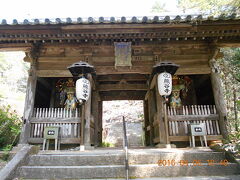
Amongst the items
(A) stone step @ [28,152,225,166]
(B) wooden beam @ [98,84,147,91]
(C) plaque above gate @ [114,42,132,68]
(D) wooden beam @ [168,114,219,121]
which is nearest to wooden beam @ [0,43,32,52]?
(C) plaque above gate @ [114,42,132,68]

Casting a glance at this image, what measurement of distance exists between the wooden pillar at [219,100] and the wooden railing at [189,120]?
0.60 ft

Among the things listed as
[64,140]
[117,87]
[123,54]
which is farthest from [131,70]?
[64,140]

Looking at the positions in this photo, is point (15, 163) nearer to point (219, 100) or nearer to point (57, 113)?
point (57, 113)

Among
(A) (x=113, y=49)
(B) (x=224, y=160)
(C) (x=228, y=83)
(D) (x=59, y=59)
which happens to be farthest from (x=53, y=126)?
(C) (x=228, y=83)

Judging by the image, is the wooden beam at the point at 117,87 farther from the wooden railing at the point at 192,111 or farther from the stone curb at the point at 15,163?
the stone curb at the point at 15,163

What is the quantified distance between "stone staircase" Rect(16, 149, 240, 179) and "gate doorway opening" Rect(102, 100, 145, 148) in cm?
1174

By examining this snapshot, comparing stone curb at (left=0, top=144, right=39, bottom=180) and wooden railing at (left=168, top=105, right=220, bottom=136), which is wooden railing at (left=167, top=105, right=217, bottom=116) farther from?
stone curb at (left=0, top=144, right=39, bottom=180)

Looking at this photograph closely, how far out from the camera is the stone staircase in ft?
12.8

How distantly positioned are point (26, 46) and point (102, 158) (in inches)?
205

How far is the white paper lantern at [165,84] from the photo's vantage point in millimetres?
6000

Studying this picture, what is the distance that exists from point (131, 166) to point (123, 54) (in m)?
4.24

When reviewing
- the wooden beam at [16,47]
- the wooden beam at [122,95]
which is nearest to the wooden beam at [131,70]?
the wooden beam at [16,47]

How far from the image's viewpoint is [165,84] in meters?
6.02

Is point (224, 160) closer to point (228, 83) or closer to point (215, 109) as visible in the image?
point (215, 109)
